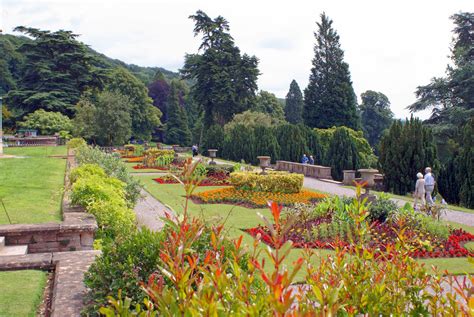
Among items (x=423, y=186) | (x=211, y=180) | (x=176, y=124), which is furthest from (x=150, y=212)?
(x=176, y=124)

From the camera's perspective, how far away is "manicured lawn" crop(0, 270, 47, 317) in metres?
4.34

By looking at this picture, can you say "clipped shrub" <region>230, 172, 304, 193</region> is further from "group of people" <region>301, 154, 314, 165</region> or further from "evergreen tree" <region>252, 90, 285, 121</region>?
"evergreen tree" <region>252, 90, 285, 121</region>

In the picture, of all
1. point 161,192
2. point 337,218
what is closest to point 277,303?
point 337,218

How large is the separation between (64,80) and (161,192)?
102 ft

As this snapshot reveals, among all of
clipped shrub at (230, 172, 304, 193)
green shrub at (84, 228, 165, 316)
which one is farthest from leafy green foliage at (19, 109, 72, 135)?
green shrub at (84, 228, 165, 316)

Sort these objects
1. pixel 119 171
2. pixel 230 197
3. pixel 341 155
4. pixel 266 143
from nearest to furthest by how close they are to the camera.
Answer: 1. pixel 119 171
2. pixel 230 197
3. pixel 341 155
4. pixel 266 143

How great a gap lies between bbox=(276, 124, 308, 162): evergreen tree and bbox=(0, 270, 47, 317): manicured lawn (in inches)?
1035

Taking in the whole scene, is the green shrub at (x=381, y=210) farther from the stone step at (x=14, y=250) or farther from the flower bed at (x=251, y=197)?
the stone step at (x=14, y=250)

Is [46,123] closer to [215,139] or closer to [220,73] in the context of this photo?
[215,139]

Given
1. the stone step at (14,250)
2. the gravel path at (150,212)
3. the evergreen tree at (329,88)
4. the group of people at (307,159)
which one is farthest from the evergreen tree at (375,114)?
the stone step at (14,250)

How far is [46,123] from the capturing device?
37156 millimetres

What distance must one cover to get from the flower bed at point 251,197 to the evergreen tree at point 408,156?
5.78 m

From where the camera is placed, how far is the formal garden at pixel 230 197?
2279mm

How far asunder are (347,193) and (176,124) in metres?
48.0
